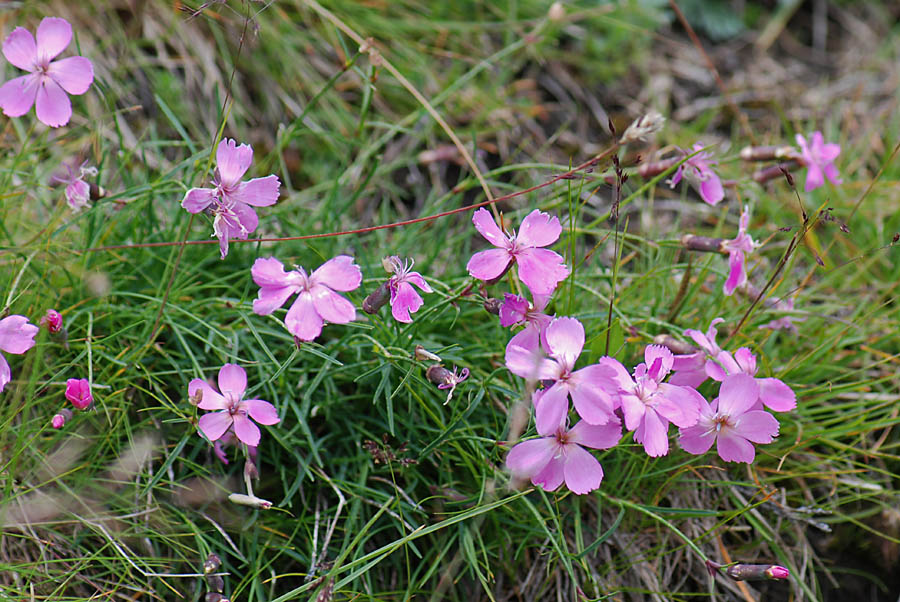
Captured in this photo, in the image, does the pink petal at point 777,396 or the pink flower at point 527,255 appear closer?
the pink flower at point 527,255

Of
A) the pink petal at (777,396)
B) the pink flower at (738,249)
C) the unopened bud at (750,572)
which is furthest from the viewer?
the pink flower at (738,249)

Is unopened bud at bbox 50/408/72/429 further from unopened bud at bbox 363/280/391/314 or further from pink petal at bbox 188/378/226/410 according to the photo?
unopened bud at bbox 363/280/391/314

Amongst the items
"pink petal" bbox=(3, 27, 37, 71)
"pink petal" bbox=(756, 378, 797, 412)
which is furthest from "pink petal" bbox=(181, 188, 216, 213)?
"pink petal" bbox=(756, 378, 797, 412)

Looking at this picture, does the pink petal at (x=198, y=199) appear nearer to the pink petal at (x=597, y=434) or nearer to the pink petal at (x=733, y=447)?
the pink petal at (x=597, y=434)

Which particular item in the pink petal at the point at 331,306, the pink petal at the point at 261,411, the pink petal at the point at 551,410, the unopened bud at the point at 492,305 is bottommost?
the pink petal at the point at 551,410

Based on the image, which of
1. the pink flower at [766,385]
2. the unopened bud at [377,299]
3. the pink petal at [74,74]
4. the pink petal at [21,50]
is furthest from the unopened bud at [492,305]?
the pink petal at [21,50]

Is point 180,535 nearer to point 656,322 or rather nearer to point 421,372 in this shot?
point 421,372

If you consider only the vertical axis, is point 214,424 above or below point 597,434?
above

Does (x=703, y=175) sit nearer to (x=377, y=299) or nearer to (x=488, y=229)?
(x=488, y=229)

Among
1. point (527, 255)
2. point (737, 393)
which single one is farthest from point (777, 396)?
point (527, 255)
